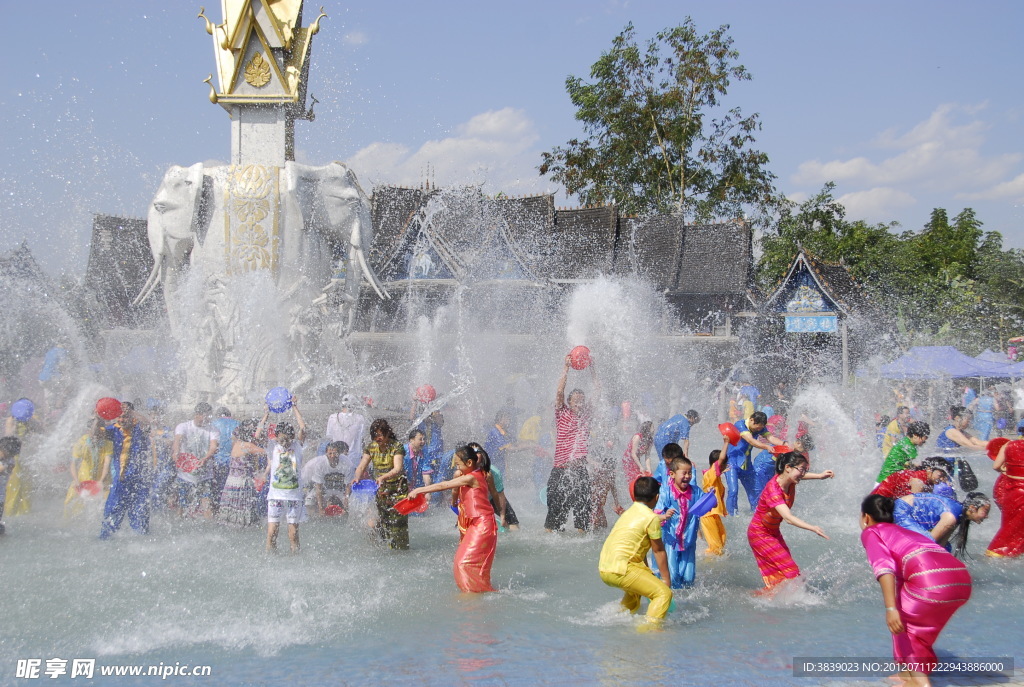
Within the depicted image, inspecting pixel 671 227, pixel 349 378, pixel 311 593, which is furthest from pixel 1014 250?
pixel 311 593

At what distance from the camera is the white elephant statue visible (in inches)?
476

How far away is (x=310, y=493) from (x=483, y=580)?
3701 millimetres

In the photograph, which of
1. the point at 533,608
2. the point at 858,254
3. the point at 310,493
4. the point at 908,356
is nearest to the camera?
the point at 533,608

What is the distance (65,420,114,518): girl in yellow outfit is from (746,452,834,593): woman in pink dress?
6.45 metres

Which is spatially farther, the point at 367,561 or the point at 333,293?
the point at 333,293

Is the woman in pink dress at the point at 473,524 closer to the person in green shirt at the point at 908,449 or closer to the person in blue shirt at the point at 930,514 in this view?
the person in blue shirt at the point at 930,514

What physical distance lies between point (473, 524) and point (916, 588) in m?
3.09

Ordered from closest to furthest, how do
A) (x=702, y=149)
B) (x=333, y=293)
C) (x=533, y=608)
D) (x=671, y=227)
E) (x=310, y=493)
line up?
(x=533, y=608), (x=310, y=493), (x=333, y=293), (x=671, y=227), (x=702, y=149)

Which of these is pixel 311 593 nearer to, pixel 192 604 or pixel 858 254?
pixel 192 604

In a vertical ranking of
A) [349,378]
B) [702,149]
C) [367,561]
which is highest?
[702,149]

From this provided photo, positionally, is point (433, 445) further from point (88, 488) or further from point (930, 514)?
point (930, 514)

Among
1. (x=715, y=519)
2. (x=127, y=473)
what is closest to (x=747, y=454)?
(x=715, y=519)

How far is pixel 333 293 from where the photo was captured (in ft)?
41.5

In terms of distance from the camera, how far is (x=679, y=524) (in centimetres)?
661
